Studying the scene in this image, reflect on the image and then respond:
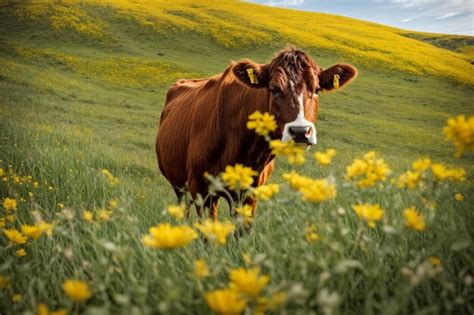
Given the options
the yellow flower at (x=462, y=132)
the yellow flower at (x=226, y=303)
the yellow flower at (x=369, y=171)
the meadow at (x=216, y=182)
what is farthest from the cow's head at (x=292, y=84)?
the yellow flower at (x=226, y=303)

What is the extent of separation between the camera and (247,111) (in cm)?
411

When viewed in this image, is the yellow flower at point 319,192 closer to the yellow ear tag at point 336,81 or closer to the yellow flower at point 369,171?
the yellow flower at point 369,171

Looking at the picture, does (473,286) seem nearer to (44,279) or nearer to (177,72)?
(44,279)

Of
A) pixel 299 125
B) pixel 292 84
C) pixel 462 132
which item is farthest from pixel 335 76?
pixel 462 132

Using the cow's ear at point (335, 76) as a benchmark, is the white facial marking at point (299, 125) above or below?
below

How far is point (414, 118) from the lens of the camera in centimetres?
2397

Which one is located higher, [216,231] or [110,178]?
[216,231]

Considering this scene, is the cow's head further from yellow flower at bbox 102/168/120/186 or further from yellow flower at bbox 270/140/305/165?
yellow flower at bbox 102/168/120/186

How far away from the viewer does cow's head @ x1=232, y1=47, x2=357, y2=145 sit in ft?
10.6

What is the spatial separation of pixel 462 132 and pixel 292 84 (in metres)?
2.10

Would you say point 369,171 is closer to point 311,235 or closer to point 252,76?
point 311,235

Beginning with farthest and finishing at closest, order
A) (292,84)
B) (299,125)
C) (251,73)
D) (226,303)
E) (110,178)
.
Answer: (110,178), (251,73), (292,84), (299,125), (226,303)

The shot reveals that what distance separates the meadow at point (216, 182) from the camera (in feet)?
5.80

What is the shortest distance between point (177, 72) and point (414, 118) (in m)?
15.7
